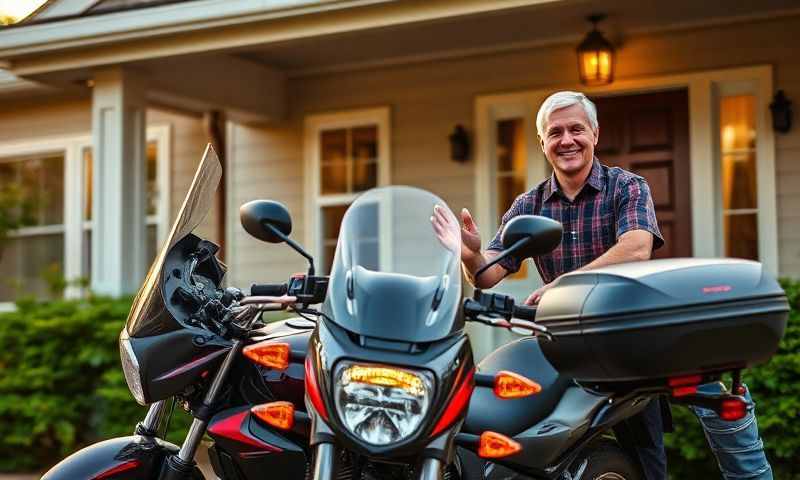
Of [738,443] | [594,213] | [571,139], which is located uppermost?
[571,139]

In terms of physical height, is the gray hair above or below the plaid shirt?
above

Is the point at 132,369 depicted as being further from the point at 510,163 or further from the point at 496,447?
the point at 510,163

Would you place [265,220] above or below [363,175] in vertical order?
below

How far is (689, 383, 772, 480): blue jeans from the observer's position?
139 inches

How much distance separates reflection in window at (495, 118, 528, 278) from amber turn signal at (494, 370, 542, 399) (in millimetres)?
6391

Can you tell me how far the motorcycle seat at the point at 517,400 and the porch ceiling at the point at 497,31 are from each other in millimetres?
4359

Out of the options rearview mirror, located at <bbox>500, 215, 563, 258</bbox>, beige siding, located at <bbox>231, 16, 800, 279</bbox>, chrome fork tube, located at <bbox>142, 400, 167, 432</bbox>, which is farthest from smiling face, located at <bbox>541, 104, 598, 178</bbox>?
beige siding, located at <bbox>231, 16, 800, 279</bbox>

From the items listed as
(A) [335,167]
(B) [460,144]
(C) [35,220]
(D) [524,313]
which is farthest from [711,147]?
(C) [35,220]

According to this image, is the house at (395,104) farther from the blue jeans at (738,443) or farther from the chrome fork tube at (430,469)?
the chrome fork tube at (430,469)

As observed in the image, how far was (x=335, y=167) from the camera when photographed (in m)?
9.70

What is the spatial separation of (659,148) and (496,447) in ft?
20.5

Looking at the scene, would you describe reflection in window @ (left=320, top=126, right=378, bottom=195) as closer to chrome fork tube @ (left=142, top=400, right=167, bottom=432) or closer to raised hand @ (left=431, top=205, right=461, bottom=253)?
chrome fork tube @ (left=142, top=400, right=167, bottom=432)

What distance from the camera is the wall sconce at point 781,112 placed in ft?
25.1

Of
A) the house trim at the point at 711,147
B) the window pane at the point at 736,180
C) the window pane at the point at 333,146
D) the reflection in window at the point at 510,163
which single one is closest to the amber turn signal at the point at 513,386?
the house trim at the point at 711,147
